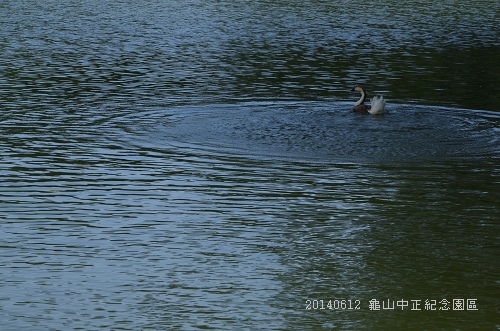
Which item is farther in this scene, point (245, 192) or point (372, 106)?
point (372, 106)

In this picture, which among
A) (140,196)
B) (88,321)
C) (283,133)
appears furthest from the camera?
(283,133)

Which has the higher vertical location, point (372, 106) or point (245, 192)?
point (372, 106)

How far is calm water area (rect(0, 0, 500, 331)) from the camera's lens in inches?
482

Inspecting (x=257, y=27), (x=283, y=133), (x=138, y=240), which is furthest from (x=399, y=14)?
(x=138, y=240)

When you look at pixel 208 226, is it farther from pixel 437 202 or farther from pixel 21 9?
pixel 21 9

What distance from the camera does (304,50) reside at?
3612cm

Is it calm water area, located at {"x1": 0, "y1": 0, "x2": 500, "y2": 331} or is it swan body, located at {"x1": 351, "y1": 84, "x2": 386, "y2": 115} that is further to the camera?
swan body, located at {"x1": 351, "y1": 84, "x2": 386, "y2": 115}

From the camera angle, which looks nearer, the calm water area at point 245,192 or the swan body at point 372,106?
the calm water area at point 245,192

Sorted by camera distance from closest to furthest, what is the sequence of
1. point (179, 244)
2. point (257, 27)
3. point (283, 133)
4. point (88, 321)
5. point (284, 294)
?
1. point (88, 321)
2. point (284, 294)
3. point (179, 244)
4. point (283, 133)
5. point (257, 27)

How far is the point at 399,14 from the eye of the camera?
49.5 metres

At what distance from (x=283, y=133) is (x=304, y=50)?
49.9ft

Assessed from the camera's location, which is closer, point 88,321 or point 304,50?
point 88,321

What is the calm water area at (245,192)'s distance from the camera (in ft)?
40.2

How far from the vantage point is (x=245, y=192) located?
665 inches
